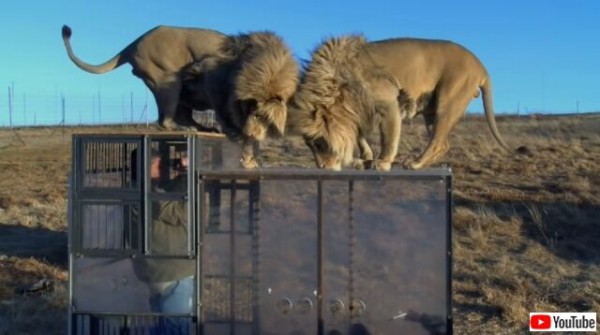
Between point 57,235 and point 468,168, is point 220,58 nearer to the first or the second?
point 57,235

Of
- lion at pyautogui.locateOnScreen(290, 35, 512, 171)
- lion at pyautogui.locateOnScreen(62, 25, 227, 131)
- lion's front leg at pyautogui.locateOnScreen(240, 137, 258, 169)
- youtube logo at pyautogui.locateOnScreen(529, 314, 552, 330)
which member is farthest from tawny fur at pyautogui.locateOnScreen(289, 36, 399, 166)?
youtube logo at pyautogui.locateOnScreen(529, 314, 552, 330)

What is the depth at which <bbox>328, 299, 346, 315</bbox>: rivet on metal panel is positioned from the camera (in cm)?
547

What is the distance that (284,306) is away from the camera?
5.51 m

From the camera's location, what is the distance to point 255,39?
5.71m

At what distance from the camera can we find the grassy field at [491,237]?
8.70 metres

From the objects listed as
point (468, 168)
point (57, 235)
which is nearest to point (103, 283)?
point (57, 235)

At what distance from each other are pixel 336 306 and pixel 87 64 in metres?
2.51

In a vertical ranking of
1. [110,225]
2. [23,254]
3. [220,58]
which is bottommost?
[23,254]

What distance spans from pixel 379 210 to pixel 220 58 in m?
1.33

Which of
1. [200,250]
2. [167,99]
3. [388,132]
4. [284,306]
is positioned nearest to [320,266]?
[284,306]

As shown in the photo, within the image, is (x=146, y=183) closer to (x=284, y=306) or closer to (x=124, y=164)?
(x=124, y=164)

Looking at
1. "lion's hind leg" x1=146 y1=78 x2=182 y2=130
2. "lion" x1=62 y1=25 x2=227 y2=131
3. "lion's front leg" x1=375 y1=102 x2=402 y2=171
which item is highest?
"lion" x1=62 y1=25 x2=227 y2=131

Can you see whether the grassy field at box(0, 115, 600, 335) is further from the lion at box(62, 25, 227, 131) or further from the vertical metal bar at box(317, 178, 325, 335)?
the vertical metal bar at box(317, 178, 325, 335)

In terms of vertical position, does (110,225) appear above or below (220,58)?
below
